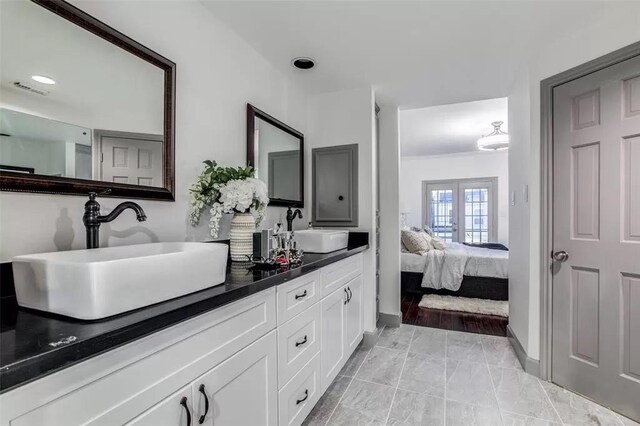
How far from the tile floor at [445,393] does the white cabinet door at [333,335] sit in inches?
7.9

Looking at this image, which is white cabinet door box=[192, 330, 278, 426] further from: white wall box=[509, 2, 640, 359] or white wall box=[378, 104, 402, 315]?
white wall box=[378, 104, 402, 315]

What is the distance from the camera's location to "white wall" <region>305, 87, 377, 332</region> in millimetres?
2662

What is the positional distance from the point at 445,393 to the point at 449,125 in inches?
152

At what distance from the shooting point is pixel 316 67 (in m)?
2.32

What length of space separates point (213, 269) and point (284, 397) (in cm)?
75

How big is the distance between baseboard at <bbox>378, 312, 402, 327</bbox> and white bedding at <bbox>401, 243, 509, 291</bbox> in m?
1.23

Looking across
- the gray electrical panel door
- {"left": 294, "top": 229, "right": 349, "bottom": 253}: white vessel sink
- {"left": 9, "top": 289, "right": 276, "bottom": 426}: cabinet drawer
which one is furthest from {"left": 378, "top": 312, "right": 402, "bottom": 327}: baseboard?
{"left": 9, "top": 289, "right": 276, "bottom": 426}: cabinet drawer

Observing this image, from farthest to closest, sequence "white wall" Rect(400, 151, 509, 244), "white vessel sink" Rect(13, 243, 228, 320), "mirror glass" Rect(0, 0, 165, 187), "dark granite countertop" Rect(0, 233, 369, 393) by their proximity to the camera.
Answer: "white wall" Rect(400, 151, 509, 244) → "mirror glass" Rect(0, 0, 165, 187) → "white vessel sink" Rect(13, 243, 228, 320) → "dark granite countertop" Rect(0, 233, 369, 393)

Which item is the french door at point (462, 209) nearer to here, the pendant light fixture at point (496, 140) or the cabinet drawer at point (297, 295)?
the pendant light fixture at point (496, 140)

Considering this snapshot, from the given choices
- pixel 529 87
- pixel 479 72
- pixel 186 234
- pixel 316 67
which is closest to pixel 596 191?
pixel 529 87

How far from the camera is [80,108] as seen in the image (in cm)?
108

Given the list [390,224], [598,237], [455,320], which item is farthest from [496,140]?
[598,237]

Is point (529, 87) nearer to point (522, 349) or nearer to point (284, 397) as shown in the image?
point (522, 349)

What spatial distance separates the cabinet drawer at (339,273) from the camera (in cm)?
177
